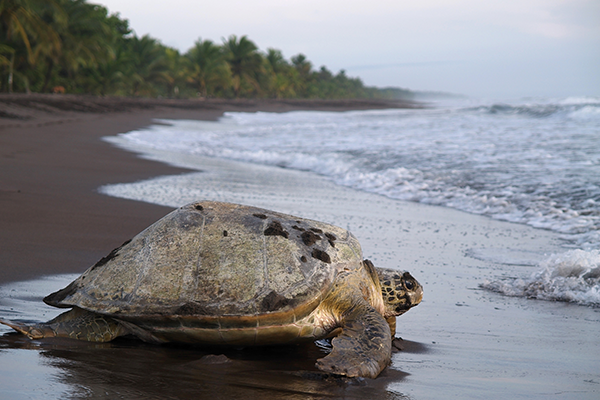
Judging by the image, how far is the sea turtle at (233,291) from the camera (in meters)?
2.40

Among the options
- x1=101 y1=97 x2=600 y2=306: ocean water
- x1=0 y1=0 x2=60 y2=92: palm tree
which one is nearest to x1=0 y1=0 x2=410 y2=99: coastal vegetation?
x1=0 y1=0 x2=60 y2=92: palm tree

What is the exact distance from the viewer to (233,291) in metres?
2.46

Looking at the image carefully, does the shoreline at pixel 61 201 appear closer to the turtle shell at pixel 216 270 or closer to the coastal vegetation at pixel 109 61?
the turtle shell at pixel 216 270

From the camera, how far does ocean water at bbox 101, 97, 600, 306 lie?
3828 mm

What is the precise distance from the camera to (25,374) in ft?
6.63

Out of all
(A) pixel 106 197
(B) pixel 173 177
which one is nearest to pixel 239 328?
(A) pixel 106 197

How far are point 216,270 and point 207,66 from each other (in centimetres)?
5090

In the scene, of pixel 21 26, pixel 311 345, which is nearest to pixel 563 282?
pixel 311 345

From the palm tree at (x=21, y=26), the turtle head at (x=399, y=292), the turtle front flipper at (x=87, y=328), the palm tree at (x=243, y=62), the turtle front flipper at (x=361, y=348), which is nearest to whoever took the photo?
the turtle front flipper at (x=361, y=348)

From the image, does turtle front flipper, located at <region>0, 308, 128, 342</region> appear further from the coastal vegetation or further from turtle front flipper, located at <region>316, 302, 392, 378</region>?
the coastal vegetation

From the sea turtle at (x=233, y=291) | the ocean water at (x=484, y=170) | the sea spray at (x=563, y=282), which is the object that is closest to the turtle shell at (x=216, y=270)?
the sea turtle at (x=233, y=291)

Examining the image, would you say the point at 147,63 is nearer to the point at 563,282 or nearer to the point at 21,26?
the point at 21,26

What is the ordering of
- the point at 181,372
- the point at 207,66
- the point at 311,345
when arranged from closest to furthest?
1. the point at 181,372
2. the point at 311,345
3. the point at 207,66

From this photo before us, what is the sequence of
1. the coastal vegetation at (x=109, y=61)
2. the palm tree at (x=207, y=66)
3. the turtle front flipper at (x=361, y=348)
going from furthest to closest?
the palm tree at (x=207, y=66)
the coastal vegetation at (x=109, y=61)
the turtle front flipper at (x=361, y=348)
